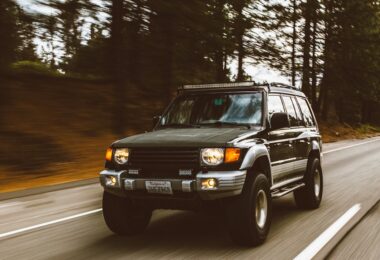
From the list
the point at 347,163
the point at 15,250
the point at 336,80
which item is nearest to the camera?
the point at 15,250

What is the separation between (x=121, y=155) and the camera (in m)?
6.36

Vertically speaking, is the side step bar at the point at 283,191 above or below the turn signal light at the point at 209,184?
below

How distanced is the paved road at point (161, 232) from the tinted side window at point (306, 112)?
4.63 feet

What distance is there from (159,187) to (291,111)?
322 cm

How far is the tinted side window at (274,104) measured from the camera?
7305 mm

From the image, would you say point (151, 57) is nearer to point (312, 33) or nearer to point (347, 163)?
point (347, 163)

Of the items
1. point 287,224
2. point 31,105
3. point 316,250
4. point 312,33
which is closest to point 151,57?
point 31,105

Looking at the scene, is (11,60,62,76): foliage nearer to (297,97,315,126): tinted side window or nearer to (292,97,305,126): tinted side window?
(297,97,315,126): tinted side window

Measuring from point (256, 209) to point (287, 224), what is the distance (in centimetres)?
142

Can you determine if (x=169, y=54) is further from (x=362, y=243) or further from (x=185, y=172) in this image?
(x=362, y=243)

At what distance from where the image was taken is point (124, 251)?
5.93 meters

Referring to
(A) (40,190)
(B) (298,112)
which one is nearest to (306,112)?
(B) (298,112)

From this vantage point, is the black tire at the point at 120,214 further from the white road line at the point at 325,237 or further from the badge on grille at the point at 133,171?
the white road line at the point at 325,237

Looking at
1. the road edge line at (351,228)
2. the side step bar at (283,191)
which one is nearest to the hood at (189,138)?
the side step bar at (283,191)
